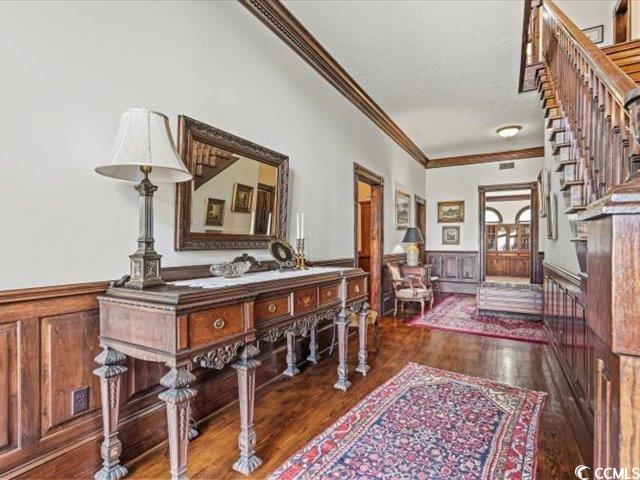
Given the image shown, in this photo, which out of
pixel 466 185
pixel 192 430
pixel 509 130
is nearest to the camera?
pixel 192 430

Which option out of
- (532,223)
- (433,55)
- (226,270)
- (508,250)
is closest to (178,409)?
(226,270)

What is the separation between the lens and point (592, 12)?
3.97m

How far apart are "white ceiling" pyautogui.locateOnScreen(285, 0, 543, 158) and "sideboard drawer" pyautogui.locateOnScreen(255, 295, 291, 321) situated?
244cm

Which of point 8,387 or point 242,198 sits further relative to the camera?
point 242,198

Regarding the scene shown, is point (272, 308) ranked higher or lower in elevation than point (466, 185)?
lower

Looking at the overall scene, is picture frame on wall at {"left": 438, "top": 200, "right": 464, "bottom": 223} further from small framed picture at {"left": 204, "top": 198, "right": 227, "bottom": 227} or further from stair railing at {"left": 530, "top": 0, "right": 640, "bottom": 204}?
small framed picture at {"left": 204, "top": 198, "right": 227, "bottom": 227}

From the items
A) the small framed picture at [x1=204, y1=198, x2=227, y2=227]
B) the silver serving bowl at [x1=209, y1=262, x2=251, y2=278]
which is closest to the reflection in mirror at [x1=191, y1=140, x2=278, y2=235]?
the small framed picture at [x1=204, y1=198, x2=227, y2=227]

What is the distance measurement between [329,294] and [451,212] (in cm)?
641

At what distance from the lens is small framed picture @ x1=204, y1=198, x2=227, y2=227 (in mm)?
2377

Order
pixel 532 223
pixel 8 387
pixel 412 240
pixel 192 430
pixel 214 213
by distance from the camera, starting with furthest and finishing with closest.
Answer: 1. pixel 532 223
2. pixel 412 240
3. pixel 214 213
4. pixel 192 430
5. pixel 8 387

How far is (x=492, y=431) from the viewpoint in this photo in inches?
87.0

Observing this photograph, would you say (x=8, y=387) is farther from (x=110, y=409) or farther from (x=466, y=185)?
(x=466, y=185)

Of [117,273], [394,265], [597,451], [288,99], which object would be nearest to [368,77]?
[288,99]

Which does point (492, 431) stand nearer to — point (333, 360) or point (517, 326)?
point (333, 360)
